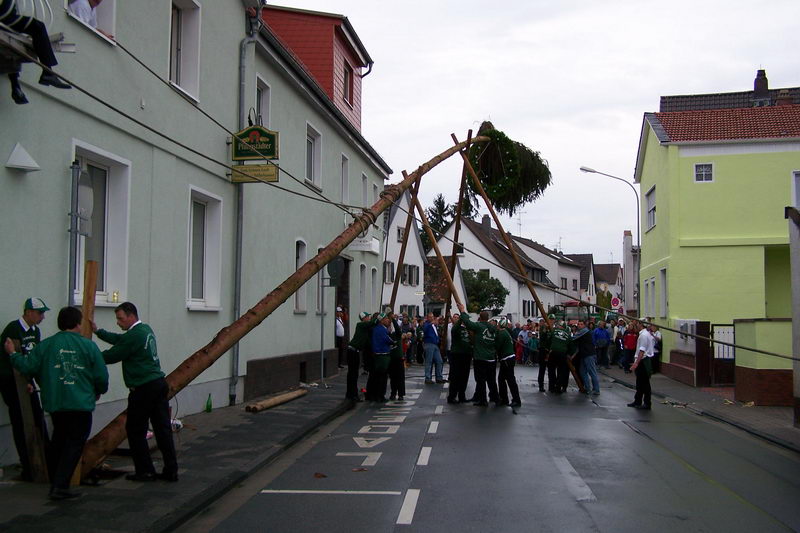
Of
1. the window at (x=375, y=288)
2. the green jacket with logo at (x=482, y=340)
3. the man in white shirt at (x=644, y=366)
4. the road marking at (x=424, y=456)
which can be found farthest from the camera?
the window at (x=375, y=288)

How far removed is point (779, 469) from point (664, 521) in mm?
3611

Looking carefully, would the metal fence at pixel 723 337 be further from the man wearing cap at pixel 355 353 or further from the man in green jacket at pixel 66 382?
the man in green jacket at pixel 66 382

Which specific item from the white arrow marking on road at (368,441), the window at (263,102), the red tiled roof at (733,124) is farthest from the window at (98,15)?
the red tiled roof at (733,124)

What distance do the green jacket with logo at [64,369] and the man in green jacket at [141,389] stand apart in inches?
23.0

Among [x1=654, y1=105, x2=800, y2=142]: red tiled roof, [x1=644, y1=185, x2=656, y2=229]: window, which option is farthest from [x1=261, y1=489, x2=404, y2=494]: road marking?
[x1=644, y1=185, x2=656, y2=229]: window

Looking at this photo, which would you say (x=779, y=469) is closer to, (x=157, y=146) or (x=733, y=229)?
(x=157, y=146)

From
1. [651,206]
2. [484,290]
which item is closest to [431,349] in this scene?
[651,206]

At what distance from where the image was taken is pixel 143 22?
426 inches

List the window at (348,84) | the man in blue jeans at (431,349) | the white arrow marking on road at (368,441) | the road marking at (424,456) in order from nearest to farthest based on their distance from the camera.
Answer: the road marking at (424,456) → the white arrow marking on road at (368,441) → the man in blue jeans at (431,349) → the window at (348,84)

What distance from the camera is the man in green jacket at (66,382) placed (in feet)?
22.2

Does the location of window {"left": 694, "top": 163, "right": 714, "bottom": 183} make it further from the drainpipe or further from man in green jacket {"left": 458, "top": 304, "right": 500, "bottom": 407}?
the drainpipe

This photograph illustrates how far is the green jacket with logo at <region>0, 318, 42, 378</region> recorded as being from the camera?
7.43 meters

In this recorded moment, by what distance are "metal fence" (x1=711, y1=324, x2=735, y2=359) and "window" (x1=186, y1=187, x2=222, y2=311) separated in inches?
530

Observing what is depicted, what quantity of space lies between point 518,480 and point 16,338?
206 inches
